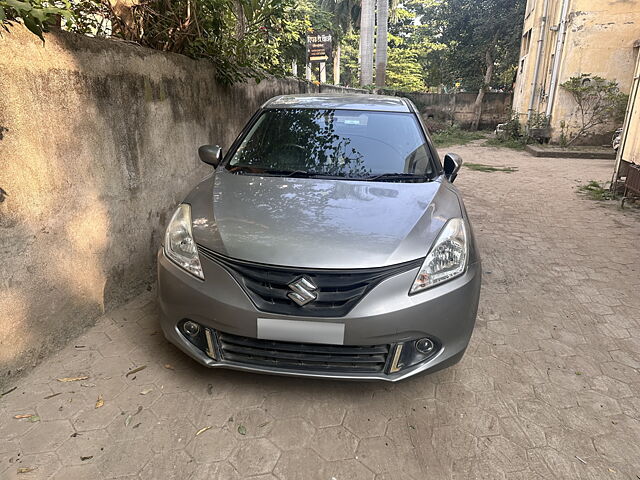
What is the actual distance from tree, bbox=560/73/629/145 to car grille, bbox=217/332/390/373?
14.1m

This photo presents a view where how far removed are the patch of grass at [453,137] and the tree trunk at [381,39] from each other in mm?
3649

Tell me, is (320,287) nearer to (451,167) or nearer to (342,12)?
(451,167)

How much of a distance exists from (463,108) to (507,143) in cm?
670

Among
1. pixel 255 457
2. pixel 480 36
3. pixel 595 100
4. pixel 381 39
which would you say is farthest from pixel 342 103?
pixel 480 36

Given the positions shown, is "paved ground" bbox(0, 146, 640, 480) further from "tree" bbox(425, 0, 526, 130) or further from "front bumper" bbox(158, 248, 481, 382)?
"tree" bbox(425, 0, 526, 130)

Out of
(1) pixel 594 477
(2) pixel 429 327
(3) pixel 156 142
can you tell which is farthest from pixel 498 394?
(3) pixel 156 142

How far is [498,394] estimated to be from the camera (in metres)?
2.37

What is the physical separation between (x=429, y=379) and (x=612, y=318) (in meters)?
1.75

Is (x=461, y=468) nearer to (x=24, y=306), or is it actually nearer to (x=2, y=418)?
(x=2, y=418)

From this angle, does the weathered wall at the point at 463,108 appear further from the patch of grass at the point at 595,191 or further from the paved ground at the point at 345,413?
the paved ground at the point at 345,413

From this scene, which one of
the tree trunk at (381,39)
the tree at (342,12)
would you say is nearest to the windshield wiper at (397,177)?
the tree trunk at (381,39)

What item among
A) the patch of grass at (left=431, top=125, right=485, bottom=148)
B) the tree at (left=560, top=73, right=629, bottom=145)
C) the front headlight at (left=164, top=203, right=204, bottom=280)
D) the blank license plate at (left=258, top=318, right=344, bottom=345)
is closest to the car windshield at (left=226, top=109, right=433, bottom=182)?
the front headlight at (left=164, top=203, right=204, bottom=280)

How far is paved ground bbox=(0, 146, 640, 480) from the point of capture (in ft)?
6.21

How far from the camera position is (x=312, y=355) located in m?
2.07
